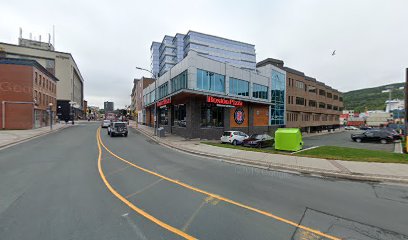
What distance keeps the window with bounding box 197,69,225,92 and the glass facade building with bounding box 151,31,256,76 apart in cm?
4905

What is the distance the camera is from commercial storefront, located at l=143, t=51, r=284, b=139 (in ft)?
82.2

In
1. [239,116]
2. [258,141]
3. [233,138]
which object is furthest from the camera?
[239,116]

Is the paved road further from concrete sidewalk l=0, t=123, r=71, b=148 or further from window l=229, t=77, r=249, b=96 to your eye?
window l=229, t=77, r=249, b=96

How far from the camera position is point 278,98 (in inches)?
1606

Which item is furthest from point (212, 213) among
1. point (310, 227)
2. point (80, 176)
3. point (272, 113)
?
point (272, 113)

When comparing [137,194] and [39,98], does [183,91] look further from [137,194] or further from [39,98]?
[39,98]

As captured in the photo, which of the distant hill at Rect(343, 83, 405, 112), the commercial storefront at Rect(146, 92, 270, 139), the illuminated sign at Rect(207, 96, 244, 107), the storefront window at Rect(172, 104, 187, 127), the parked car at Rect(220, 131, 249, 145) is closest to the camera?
the parked car at Rect(220, 131, 249, 145)

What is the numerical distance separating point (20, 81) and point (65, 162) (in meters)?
31.9

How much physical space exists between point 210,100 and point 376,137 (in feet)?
80.4

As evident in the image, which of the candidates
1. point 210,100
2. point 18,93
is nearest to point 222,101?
point 210,100

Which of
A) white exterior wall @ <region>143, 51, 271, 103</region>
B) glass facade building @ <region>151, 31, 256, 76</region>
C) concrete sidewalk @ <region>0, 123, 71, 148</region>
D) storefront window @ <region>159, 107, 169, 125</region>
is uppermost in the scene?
glass facade building @ <region>151, 31, 256, 76</region>

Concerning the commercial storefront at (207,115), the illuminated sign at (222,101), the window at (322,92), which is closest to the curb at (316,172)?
the illuminated sign at (222,101)

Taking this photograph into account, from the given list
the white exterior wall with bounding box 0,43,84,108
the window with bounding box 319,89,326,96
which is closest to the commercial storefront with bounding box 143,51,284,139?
the window with bounding box 319,89,326,96

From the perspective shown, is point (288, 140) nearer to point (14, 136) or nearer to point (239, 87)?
point (239, 87)
